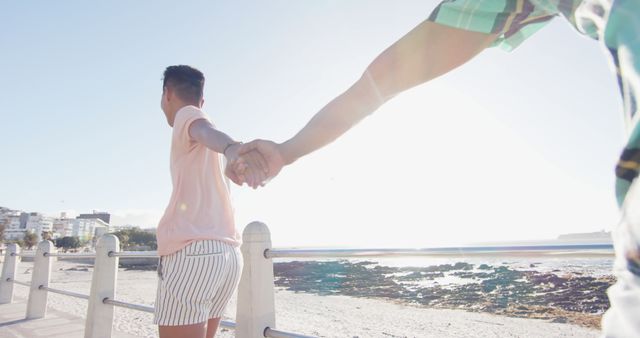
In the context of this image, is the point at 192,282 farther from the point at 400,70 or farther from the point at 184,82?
the point at 400,70

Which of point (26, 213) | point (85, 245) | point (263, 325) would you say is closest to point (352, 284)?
point (263, 325)

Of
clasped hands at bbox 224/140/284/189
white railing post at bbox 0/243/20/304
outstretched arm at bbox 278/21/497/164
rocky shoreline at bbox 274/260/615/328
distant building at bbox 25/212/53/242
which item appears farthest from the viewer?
distant building at bbox 25/212/53/242

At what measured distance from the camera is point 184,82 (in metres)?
1.92

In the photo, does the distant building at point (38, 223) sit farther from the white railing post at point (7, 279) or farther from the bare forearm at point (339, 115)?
the bare forearm at point (339, 115)

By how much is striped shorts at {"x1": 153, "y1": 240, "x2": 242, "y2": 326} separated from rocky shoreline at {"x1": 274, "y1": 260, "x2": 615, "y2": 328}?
54.4ft

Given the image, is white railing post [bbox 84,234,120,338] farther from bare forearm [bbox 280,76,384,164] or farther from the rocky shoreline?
the rocky shoreline

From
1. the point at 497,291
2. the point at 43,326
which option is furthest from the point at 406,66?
the point at 497,291

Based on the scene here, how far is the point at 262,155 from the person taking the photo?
144 cm

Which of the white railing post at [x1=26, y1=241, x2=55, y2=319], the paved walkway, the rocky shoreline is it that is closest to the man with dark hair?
the paved walkway

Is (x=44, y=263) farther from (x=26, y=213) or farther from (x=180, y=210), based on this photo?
(x=26, y=213)

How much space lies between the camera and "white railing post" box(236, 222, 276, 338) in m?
2.05

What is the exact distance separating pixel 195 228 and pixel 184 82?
742 millimetres

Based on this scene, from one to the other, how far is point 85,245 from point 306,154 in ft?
296

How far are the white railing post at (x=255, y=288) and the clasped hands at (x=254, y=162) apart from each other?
0.68m
